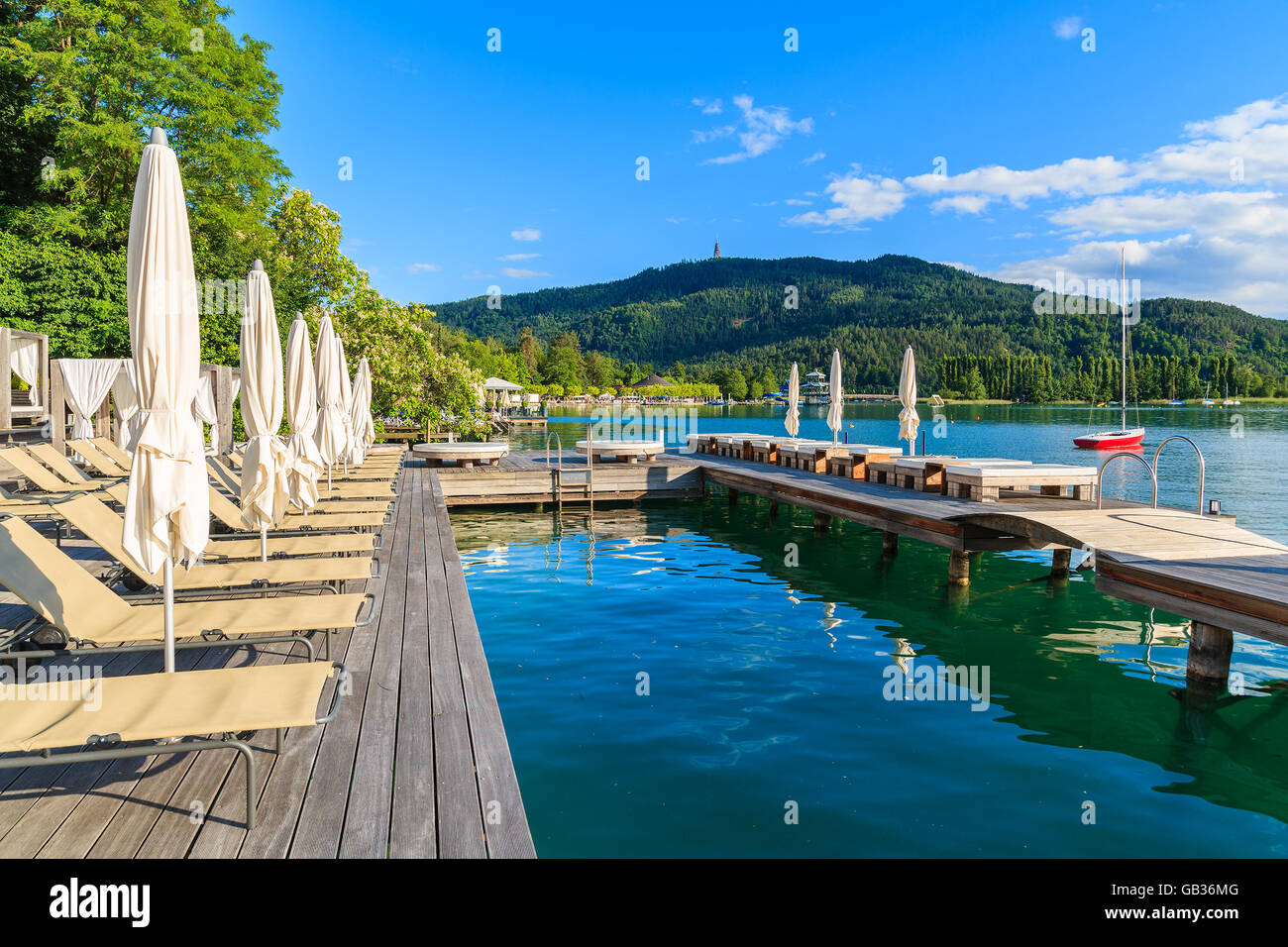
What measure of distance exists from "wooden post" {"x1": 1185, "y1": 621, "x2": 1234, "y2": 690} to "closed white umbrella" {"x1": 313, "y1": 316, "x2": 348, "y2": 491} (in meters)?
9.93

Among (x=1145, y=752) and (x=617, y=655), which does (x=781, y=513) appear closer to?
(x=617, y=655)

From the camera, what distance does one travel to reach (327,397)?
10297 millimetres

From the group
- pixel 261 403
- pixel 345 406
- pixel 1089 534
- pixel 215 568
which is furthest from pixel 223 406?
pixel 1089 534

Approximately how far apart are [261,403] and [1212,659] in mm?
8409

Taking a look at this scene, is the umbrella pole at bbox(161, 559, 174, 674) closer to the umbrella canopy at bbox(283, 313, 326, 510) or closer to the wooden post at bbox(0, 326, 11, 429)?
the umbrella canopy at bbox(283, 313, 326, 510)

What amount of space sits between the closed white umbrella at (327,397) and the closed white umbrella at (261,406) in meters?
3.86

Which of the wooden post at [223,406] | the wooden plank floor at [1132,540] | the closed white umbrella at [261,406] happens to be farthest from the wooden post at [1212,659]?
the wooden post at [223,406]

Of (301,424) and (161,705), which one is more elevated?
(301,424)

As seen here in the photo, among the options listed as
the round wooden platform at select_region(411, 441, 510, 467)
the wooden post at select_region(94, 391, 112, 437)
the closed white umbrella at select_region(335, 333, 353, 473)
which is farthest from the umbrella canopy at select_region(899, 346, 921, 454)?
the wooden post at select_region(94, 391, 112, 437)

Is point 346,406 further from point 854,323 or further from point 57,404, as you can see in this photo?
point 854,323

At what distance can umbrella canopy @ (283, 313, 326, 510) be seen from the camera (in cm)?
745

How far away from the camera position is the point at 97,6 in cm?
2058

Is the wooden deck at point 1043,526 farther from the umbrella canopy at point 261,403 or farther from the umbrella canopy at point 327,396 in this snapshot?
the umbrella canopy at point 261,403
